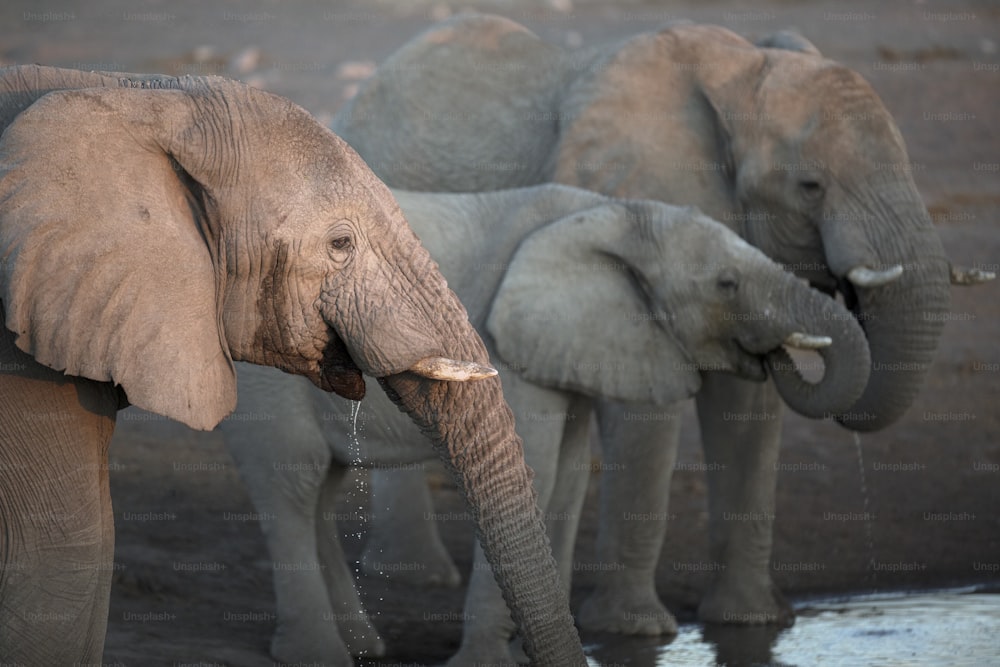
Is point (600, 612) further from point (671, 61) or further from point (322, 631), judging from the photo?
point (671, 61)

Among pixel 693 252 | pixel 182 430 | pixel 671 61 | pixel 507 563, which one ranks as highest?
pixel 671 61

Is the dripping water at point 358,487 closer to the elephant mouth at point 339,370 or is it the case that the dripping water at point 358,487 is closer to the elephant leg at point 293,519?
the elephant leg at point 293,519

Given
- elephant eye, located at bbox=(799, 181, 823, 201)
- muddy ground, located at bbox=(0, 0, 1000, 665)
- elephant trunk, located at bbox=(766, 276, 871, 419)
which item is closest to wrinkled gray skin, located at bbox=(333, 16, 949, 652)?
elephant eye, located at bbox=(799, 181, 823, 201)

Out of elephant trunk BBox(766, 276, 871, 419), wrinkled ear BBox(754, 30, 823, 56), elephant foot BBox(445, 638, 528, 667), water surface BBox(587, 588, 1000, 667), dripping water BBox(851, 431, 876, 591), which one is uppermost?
wrinkled ear BBox(754, 30, 823, 56)

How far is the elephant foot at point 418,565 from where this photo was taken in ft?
21.9

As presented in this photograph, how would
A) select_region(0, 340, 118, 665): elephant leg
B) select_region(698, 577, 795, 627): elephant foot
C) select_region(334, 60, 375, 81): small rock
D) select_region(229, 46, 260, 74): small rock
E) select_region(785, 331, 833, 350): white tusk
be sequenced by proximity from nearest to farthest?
select_region(0, 340, 118, 665): elephant leg, select_region(785, 331, 833, 350): white tusk, select_region(698, 577, 795, 627): elephant foot, select_region(334, 60, 375, 81): small rock, select_region(229, 46, 260, 74): small rock

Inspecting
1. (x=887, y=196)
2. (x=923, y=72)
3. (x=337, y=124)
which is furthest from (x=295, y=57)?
(x=887, y=196)

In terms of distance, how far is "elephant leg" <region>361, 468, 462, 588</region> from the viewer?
6.70 meters

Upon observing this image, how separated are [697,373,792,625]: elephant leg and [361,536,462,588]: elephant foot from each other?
1.06 m

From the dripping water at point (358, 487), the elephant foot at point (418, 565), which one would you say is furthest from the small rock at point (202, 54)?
the elephant foot at point (418, 565)

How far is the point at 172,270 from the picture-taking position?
129 inches

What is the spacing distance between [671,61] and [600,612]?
7.03 ft

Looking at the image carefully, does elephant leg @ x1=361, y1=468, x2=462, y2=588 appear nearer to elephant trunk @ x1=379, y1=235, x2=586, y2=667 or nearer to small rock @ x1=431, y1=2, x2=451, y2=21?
elephant trunk @ x1=379, y1=235, x2=586, y2=667

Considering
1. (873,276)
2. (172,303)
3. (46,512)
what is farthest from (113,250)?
(873,276)
